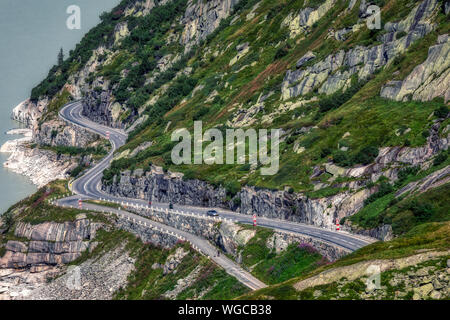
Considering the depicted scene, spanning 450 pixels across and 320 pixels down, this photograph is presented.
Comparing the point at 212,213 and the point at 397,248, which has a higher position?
the point at 212,213

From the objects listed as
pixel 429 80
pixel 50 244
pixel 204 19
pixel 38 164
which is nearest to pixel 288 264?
pixel 429 80

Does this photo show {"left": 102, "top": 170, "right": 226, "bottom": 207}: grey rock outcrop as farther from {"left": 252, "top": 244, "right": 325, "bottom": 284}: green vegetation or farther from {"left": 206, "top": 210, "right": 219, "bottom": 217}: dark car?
{"left": 252, "top": 244, "right": 325, "bottom": 284}: green vegetation

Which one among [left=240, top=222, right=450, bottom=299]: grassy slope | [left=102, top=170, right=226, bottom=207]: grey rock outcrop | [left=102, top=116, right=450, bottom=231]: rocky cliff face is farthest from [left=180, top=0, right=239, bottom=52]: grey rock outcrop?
[left=240, top=222, right=450, bottom=299]: grassy slope

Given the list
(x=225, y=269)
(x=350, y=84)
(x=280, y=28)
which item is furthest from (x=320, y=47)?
(x=225, y=269)

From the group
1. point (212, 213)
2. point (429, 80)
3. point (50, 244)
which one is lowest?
point (50, 244)

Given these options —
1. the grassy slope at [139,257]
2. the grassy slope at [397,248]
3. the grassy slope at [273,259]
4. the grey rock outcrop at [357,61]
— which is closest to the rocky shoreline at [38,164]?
the grassy slope at [139,257]

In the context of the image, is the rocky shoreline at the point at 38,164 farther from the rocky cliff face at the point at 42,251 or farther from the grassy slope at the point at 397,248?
the grassy slope at the point at 397,248

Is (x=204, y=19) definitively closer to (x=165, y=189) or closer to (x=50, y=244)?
(x=165, y=189)

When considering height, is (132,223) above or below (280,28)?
below

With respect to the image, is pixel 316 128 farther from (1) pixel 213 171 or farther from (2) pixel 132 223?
(2) pixel 132 223
